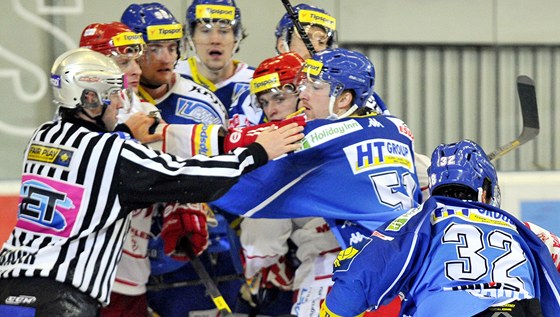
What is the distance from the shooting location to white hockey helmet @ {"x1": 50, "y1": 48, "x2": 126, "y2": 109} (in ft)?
11.3

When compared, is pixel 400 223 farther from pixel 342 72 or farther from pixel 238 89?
pixel 238 89

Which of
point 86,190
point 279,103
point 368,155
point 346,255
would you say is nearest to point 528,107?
point 279,103

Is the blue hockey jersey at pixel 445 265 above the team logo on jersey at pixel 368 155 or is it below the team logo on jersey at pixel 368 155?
below

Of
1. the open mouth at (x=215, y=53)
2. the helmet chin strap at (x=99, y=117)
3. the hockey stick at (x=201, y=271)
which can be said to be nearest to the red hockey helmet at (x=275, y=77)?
the open mouth at (x=215, y=53)

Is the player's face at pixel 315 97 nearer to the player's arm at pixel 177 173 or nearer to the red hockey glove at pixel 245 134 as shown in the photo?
the red hockey glove at pixel 245 134

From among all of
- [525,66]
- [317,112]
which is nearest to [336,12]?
[525,66]

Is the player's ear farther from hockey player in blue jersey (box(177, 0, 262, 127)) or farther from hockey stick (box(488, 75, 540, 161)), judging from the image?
hockey stick (box(488, 75, 540, 161))

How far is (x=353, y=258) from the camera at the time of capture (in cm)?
307

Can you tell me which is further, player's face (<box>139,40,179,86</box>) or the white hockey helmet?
player's face (<box>139,40,179,86</box>)

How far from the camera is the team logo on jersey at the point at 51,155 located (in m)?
3.40

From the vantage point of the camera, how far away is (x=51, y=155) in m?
3.42

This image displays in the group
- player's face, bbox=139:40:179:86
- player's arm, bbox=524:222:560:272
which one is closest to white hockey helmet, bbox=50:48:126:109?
player's face, bbox=139:40:179:86

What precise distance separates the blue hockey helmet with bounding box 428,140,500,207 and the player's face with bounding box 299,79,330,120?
0.53m

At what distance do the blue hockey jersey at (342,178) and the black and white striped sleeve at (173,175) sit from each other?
238mm
